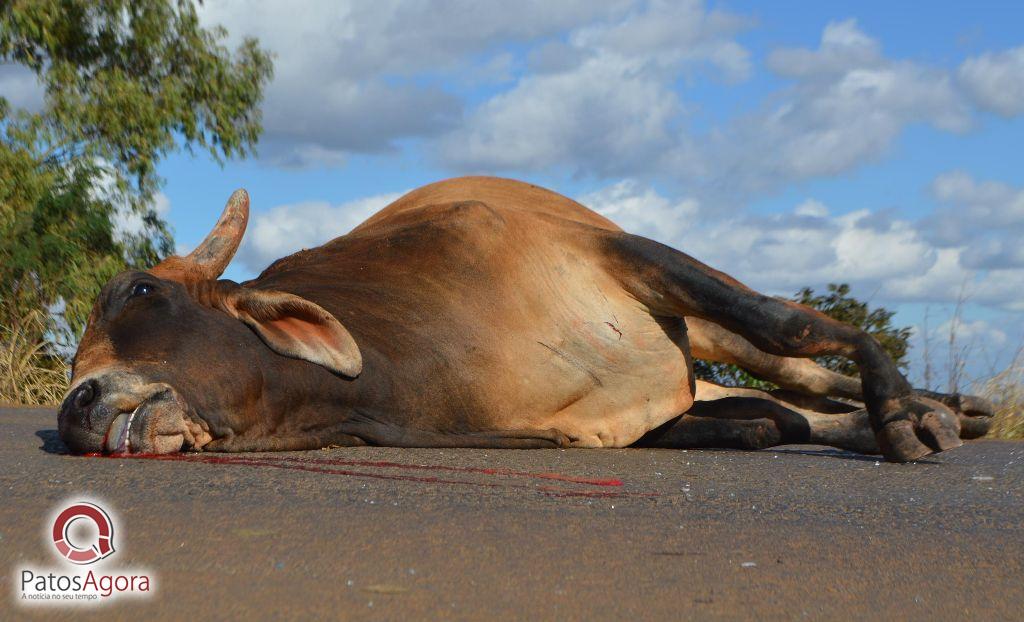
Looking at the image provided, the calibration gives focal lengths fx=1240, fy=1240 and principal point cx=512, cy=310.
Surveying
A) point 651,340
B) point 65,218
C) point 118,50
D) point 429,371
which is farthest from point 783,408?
point 118,50

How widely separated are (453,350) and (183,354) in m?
1.34

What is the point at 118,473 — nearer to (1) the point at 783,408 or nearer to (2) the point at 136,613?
(2) the point at 136,613

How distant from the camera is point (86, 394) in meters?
4.35

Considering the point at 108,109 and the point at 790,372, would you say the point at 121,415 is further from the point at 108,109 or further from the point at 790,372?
the point at 108,109

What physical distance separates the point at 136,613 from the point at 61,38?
15.9 meters

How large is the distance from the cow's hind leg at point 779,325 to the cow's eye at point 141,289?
2.35 metres

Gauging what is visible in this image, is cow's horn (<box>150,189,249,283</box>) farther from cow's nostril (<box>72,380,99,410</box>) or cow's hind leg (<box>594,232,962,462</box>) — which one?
cow's hind leg (<box>594,232,962,462</box>)

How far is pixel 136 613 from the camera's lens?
2354 mm

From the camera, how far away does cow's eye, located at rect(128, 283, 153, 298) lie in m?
4.82

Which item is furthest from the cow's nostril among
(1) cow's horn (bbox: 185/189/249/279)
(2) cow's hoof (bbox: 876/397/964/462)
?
(2) cow's hoof (bbox: 876/397/964/462)

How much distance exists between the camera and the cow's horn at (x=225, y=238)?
5332 mm

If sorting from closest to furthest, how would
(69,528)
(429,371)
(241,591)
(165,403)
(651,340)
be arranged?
1. (241,591)
2. (69,528)
3. (165,403)
4. (429,371)
5. (651,340)

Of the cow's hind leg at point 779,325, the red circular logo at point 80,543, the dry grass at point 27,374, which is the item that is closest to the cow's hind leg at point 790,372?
the cow's hind leg at point 779,325

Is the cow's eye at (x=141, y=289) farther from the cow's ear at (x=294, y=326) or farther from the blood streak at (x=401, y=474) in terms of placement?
the blood streak at (x=401, y=474)
